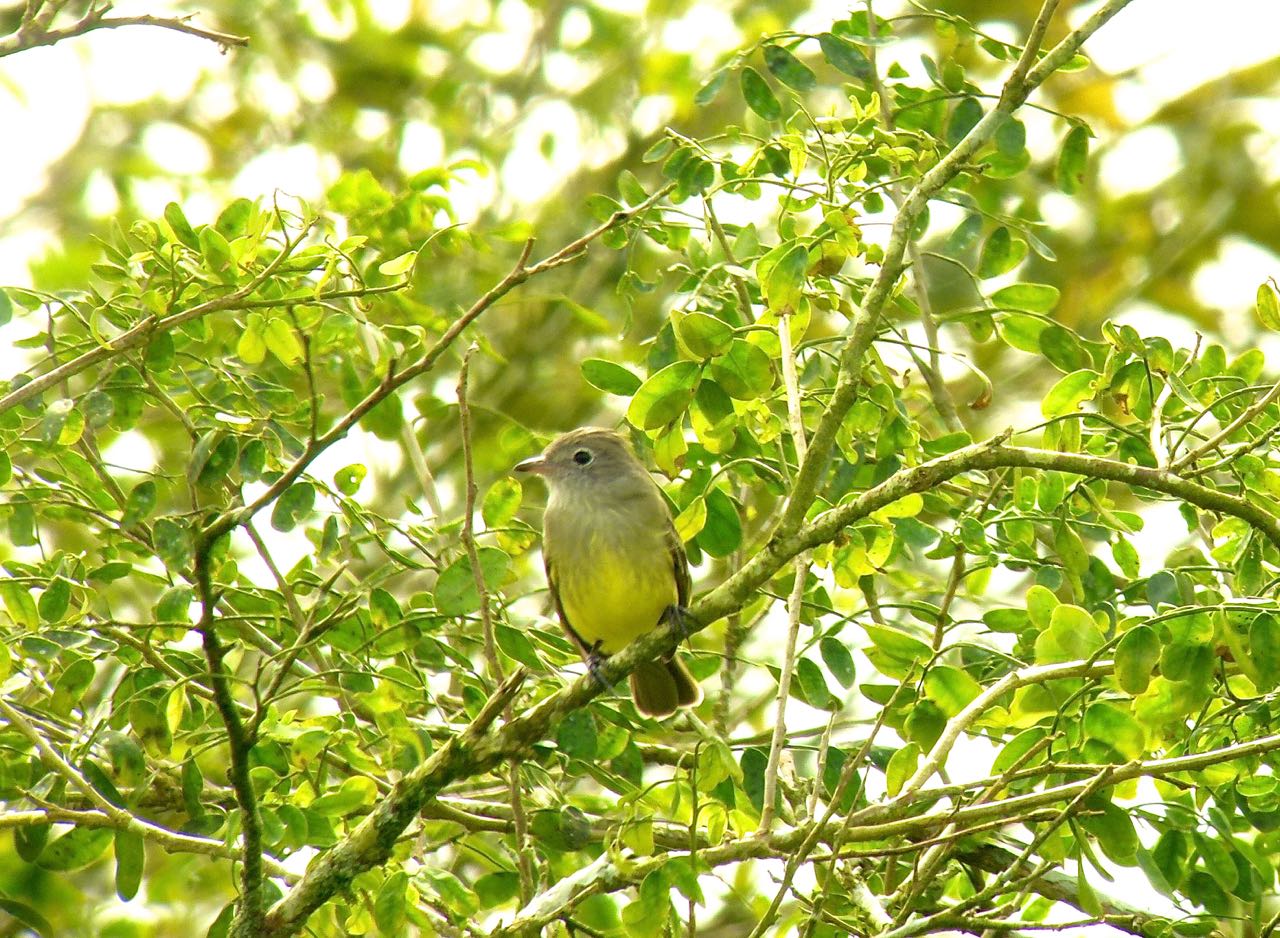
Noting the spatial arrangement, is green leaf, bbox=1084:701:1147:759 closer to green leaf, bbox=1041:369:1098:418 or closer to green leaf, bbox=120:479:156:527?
green leaf, bbox=1041:369:1098:418

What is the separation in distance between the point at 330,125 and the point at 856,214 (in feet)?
21.5

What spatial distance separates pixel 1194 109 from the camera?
11117mm

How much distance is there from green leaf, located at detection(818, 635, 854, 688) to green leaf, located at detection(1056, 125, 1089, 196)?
1421mm

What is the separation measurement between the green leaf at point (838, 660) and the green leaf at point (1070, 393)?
2.68ft

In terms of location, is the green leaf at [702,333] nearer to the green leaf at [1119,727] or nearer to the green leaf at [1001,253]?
the green leaf at [1119,727]

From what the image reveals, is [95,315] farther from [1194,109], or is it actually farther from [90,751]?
[1194,109]

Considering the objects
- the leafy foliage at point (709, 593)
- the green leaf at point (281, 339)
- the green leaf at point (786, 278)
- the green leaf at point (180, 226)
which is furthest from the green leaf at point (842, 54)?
the green leaf at point (180, 226)

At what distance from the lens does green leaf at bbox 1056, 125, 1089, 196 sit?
14.2 feet

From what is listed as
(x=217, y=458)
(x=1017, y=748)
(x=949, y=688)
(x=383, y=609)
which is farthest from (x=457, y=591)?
(x=1017, y=748)

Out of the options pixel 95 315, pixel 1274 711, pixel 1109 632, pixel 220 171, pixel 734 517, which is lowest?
pixel 1274 711

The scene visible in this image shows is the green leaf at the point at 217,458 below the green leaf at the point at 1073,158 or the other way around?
below

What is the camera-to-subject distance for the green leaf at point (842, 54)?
438 cm

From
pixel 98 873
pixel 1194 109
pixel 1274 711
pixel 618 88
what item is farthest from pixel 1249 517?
pixel 1194 109

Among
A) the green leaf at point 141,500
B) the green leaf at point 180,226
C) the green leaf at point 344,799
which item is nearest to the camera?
the green leaf at point 344,799
